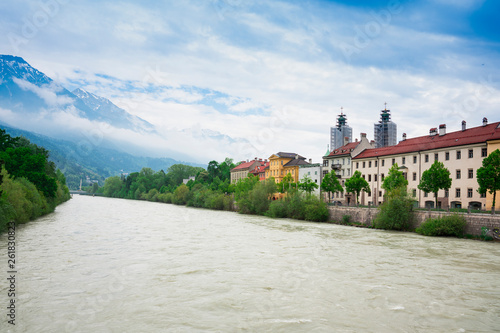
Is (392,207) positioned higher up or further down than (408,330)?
higher up

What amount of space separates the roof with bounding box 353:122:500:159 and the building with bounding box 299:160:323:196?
11743mm

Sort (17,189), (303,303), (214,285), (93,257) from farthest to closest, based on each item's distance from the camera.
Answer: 1. (17,189)
2. (93,257)
3. (214,285)
4. (303,303)

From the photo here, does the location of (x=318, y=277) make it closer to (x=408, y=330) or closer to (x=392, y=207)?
(x=408, y=330)

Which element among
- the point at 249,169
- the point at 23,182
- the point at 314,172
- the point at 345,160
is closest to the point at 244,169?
the point at 249,169

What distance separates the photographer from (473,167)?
45.5 m

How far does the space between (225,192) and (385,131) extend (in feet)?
311

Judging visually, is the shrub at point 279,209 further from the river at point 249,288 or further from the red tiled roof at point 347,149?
the river at point 249,288

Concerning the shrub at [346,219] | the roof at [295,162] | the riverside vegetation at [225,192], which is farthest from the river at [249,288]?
the roof at [295,162]

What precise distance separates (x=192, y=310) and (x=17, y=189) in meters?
30.5

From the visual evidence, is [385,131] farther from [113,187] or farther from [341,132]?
[113,187]

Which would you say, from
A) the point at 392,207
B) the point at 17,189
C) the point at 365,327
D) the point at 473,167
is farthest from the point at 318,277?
the point at 473,167

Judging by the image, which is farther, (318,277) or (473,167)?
(473,167)

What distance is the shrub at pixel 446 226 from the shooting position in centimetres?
3359

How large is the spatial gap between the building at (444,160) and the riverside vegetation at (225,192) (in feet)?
39.6
